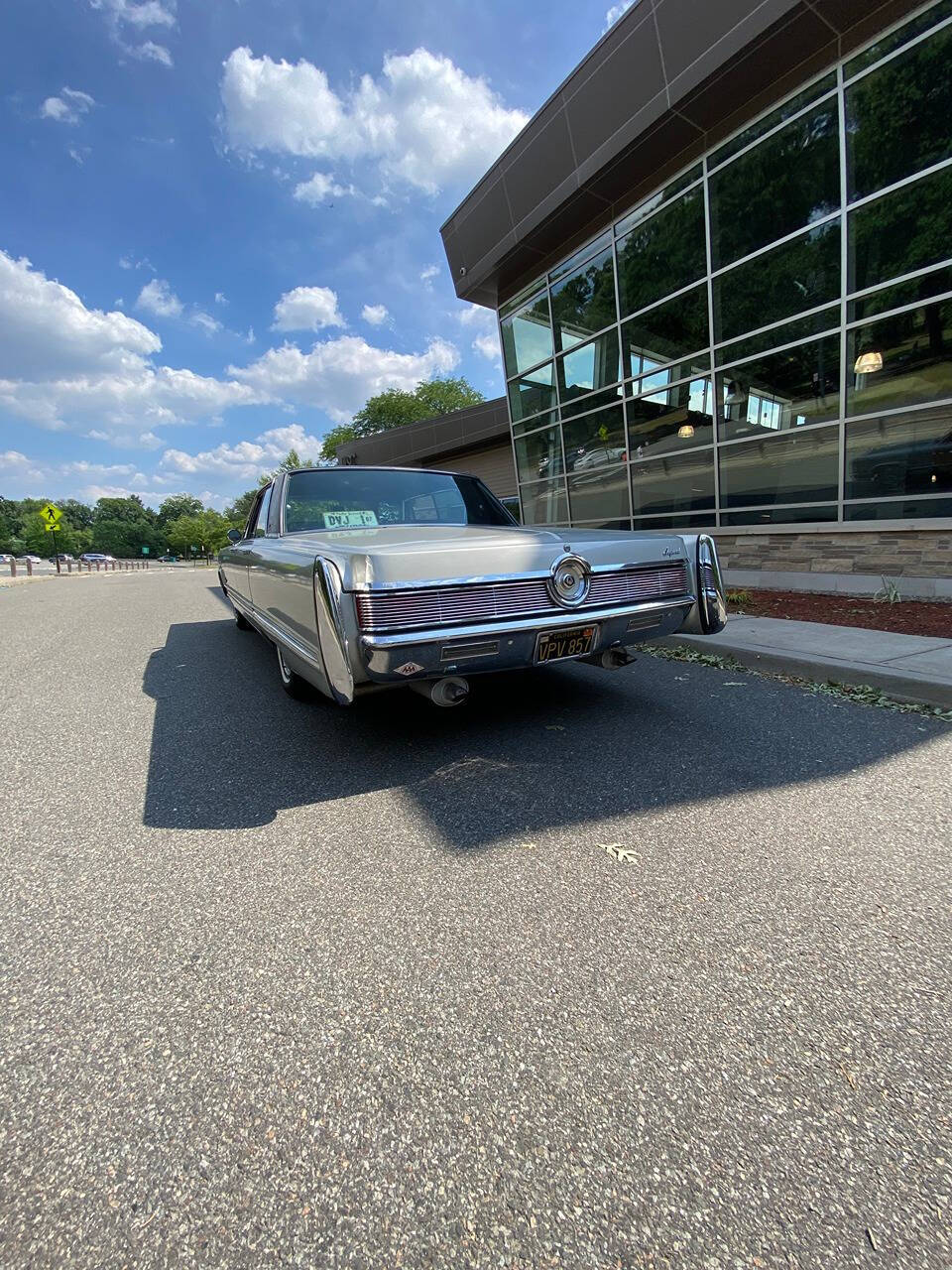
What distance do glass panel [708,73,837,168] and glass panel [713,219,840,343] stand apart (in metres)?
1.47

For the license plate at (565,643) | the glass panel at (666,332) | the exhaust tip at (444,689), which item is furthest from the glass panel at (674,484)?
the exhaust tip at (444,689)

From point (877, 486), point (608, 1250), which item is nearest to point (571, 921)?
point (608, 1250)

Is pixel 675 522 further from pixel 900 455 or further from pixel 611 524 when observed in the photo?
pixel 900 455

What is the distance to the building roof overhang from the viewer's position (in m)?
6.60

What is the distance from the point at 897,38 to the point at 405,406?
51.6m

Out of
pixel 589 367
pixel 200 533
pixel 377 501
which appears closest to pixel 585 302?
pixel 589 367

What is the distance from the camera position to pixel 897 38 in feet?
20.6

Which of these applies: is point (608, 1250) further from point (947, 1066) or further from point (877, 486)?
point (877, 486)

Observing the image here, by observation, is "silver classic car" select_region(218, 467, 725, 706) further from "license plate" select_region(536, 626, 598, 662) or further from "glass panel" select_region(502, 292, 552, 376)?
"glass panel" select_region(502, 292, 552, 376)

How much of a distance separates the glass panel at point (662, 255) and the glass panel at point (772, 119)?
490 millimetres

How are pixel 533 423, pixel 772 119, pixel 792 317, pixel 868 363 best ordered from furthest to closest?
pixel 533 423
pixel 792 317
pixel 772 119
pixel 868 363

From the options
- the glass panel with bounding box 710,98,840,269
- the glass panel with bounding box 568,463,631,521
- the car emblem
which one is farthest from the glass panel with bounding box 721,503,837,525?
the car emblem

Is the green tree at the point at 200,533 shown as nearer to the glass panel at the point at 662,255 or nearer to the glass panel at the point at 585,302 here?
the glass panel at the point at 585,302

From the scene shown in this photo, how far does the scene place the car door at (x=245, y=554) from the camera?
4.90 meters
